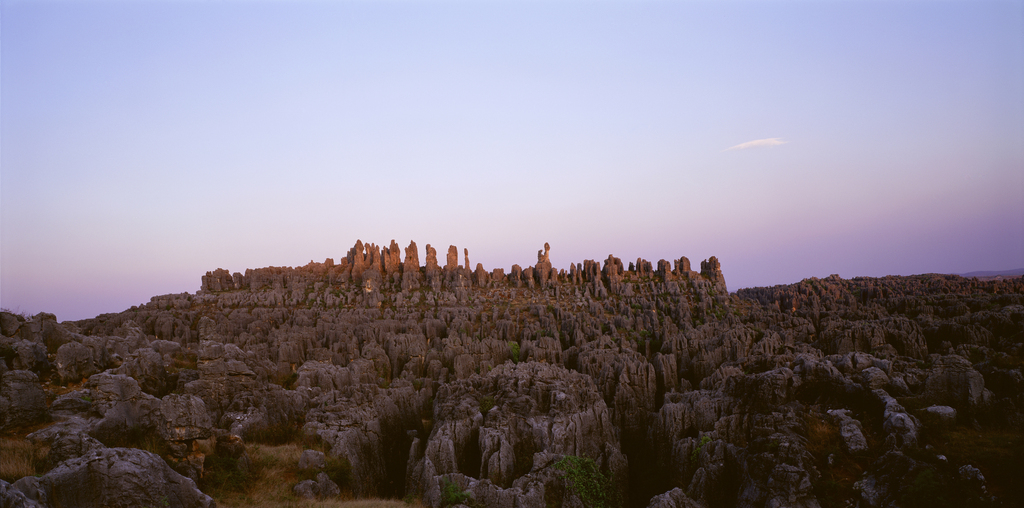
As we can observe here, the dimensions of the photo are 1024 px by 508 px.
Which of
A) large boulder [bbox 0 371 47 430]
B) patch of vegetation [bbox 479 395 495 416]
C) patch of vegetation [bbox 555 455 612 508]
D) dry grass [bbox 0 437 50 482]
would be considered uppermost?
large boulder [bbox 0 371 47 430]

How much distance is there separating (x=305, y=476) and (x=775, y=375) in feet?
82.8

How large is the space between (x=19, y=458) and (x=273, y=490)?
8004mm

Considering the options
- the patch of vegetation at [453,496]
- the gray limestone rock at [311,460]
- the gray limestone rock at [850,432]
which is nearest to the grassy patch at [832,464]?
the gray limestone rock at [850,432]

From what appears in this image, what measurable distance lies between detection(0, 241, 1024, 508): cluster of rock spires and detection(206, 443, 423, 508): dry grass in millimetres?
920

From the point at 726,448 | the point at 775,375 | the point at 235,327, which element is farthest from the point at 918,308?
the point at 235,327

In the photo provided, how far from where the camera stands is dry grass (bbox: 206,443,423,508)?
19000 mm

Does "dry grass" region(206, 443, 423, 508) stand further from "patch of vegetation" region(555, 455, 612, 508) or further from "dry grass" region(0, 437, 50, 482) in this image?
"patch of vegetation" region(555, 455, 612, 508)

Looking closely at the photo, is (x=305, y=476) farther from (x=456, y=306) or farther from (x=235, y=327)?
(x=456, y=306)

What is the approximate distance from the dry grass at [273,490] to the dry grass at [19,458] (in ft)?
16.7

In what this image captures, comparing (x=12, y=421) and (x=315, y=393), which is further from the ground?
(x=12, y=421)

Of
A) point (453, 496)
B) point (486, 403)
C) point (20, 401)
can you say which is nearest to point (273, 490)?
point (453, 496)

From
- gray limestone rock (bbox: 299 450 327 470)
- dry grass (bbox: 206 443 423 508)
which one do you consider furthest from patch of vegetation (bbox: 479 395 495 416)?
gray limestone rock (bbox: 299 450 327 470)

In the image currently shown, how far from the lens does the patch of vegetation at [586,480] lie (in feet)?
84.8

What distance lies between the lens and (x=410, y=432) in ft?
115
